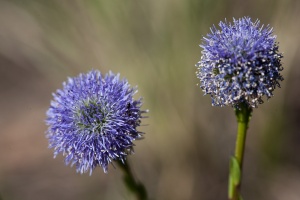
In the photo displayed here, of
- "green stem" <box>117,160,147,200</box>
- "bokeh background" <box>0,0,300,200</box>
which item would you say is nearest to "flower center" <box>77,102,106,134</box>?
"green stem" <box>117,160,147,200</box>

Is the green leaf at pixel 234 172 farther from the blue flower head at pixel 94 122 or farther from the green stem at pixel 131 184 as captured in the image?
the green stem at pixel 131 184

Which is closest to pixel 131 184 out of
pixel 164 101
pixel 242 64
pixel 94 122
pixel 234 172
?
pixel 94 122

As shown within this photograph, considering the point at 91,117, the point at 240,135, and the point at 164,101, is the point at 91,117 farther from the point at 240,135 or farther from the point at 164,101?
the point at 164,101

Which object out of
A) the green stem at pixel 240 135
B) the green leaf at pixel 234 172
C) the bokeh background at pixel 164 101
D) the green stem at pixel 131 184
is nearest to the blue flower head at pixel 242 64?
the green stem at pixel 240 135

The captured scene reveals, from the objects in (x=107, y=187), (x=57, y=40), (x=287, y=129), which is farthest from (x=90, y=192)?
(x=287, y=129)

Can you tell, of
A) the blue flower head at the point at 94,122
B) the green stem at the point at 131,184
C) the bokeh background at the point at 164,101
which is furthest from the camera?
the bokeh background at the point at 164,101

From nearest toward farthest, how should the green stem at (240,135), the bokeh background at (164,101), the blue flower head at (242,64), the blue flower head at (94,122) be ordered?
1. the blue flower head at (242,64)
2. the green stem at (240,135)
3. the blue flower head at (94,122)
4. the bokeh background at (164,101)
